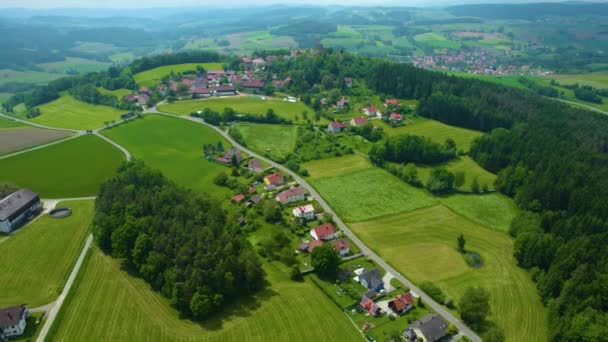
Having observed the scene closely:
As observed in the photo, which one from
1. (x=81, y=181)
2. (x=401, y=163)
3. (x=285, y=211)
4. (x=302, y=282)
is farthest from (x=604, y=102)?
(x=81, y=181)

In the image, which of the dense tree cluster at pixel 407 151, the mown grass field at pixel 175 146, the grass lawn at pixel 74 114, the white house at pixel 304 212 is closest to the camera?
the white house at pixel 304 212

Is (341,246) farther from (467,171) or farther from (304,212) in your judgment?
(467,171)

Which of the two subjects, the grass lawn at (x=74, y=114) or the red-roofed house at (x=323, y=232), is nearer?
the red-roofed house at (x=323, y=232)

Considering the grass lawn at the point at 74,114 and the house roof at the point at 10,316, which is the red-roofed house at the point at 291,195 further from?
the grass lawn at the point at 74,114

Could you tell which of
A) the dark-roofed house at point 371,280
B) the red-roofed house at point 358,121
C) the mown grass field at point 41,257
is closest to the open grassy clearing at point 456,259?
the dark-roofed house at point 371,280

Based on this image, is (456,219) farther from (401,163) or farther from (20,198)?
(20,198)

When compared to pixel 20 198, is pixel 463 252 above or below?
below
